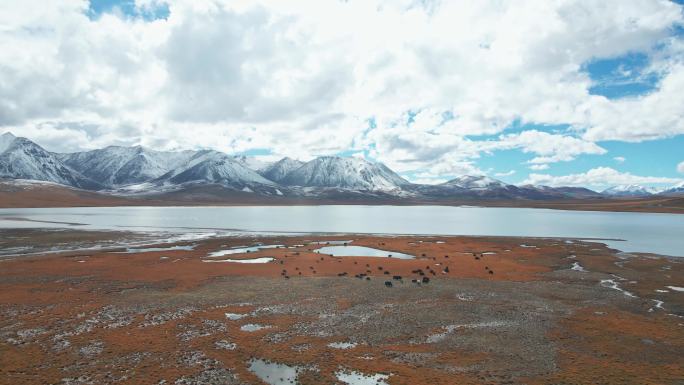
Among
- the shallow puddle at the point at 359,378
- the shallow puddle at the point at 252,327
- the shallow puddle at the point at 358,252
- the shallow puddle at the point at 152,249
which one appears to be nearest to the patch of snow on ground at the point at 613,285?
the shallow puddle at the point at 358,252

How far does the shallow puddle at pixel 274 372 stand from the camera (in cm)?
2635

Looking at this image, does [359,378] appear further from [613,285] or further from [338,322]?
[613,285]

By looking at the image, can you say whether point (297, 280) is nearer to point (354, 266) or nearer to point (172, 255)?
point (354, 266)

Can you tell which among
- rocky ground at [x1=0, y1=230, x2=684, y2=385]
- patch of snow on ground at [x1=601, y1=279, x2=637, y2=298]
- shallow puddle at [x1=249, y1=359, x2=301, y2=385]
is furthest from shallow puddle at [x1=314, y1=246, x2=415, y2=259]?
shallow puddle at [x1=249, y1=359, x2=301, y2=385]

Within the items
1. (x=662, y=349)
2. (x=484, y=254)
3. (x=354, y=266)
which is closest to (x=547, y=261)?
(x=484, y=254)

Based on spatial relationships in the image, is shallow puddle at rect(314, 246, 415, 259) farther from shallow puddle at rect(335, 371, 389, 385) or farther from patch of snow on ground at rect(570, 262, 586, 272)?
shallow puddle at rect(335, 371, 389, 385)

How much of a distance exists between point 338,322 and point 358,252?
167ft

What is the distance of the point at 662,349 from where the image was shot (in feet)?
102

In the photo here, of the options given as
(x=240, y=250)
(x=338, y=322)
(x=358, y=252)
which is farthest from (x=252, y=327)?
(x=240, y=250)

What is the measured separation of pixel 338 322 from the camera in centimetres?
3797

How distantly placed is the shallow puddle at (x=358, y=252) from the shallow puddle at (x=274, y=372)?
177 ft

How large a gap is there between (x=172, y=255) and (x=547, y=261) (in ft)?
231

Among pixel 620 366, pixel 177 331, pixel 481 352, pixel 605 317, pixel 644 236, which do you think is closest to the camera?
pixel 620 366

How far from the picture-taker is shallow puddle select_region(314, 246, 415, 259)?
A: 273ft
